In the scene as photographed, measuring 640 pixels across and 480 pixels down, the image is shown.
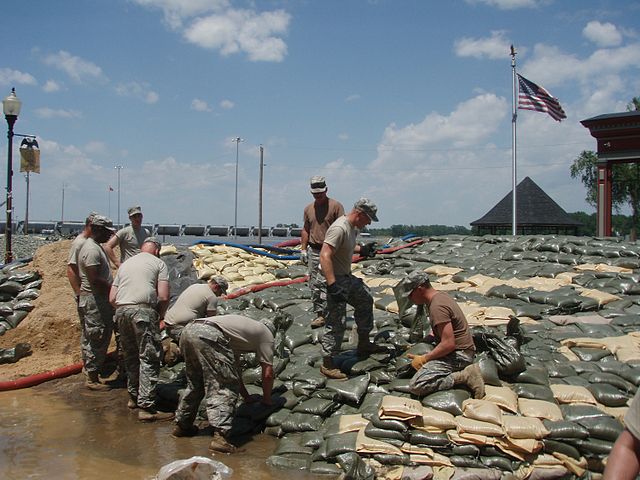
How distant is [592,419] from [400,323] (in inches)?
84.0

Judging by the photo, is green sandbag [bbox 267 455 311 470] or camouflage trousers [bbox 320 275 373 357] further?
camouflage trousers [bbox 320 275 373 357]

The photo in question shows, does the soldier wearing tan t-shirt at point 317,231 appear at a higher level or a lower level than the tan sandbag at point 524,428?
higher

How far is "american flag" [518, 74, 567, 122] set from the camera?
15172mm

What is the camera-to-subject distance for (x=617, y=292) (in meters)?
6.85

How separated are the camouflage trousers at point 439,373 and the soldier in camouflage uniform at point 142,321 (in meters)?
2.21

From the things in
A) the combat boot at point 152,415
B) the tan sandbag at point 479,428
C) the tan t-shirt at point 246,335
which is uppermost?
the tan t-shirt at point 246,335

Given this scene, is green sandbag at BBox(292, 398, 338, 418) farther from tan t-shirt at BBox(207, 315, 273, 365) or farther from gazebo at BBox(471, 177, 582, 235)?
gazebo at BBox(471, 177, 582, 235)

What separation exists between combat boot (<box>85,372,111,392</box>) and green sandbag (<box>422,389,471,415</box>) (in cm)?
324

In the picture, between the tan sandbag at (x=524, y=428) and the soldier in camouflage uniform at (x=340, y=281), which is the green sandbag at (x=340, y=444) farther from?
the tan sandbag at (x=524, y=428)

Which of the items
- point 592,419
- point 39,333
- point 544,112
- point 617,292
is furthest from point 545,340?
point 544,112

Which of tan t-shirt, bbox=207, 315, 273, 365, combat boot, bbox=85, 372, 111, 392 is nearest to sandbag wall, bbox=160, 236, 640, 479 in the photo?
tan t-shirt, bbox=207, 315, 273, 365

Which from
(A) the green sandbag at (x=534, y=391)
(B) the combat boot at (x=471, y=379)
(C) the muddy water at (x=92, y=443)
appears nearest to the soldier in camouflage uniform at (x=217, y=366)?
(C) the muddy water at (x=92, y=443)

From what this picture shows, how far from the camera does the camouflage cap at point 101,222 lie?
18.3ft

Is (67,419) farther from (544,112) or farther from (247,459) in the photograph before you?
(544,112)
